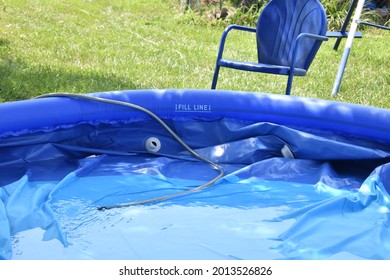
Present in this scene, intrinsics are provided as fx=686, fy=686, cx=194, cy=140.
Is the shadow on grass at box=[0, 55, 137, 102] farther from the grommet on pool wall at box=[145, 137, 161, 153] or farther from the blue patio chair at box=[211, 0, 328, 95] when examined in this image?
the grommet on pool wall at box=[145, 137, 161, 153]

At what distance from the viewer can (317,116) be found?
3828 millimetres

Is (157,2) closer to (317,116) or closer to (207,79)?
(207,79)

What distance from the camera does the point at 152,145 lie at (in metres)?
3.83

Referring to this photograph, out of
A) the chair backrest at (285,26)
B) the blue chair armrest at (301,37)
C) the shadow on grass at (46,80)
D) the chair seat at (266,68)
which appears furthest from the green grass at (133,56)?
the blue chair armrest at (301,37)

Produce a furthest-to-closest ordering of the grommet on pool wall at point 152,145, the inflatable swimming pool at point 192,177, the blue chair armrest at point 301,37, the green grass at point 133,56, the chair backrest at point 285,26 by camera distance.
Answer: the green grass at point 133,56 < the chair backrest at point 285,26 < the blue chair armrest at point 301,37 < the grommet on pool wall at point 152,145 < the inflatable swimming pool at point 192,177

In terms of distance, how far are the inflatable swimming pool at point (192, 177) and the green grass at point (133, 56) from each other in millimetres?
1275

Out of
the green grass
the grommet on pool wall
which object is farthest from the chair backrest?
the grommet on pool wall

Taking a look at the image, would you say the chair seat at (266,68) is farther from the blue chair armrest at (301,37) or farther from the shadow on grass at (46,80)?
the shadow on grass at (46,80)

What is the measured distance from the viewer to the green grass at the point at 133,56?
5.43 m

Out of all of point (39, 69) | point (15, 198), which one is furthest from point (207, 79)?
point (15, 198)

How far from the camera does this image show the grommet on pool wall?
3837 millimetres

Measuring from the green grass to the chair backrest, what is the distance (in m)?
0.39

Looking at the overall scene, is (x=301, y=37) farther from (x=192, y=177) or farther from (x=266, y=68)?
(x=192, y=177)
